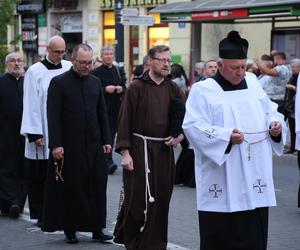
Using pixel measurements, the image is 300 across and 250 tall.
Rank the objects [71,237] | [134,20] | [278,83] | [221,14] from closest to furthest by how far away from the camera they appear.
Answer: [71,237]
[278,83]
[134,20]
[221,14]

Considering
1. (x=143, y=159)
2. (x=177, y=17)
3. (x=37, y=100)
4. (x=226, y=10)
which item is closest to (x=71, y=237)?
(x=143, y=159)

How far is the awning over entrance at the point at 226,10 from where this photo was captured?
16484 millimetres

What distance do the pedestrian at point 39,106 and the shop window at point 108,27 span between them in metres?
19.6

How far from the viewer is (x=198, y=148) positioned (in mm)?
5715

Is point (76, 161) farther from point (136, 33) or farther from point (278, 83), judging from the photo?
point (136, 33)

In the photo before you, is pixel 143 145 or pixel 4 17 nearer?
pixel 143 145

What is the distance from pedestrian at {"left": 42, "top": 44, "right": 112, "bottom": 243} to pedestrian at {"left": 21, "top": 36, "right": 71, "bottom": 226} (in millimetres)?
615

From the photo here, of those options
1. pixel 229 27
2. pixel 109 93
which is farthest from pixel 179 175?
pixel 229 27

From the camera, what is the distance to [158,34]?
26.3 meters

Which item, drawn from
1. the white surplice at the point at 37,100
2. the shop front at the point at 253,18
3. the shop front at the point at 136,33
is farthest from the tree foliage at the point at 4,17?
the white surplice at the point at 37,100

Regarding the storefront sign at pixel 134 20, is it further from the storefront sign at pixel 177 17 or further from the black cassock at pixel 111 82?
the black cassock at pixel 111 82

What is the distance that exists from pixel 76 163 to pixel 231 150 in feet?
8.69

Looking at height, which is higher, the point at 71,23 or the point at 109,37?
the point at 71,23

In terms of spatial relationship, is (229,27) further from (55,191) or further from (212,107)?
(212,107)
